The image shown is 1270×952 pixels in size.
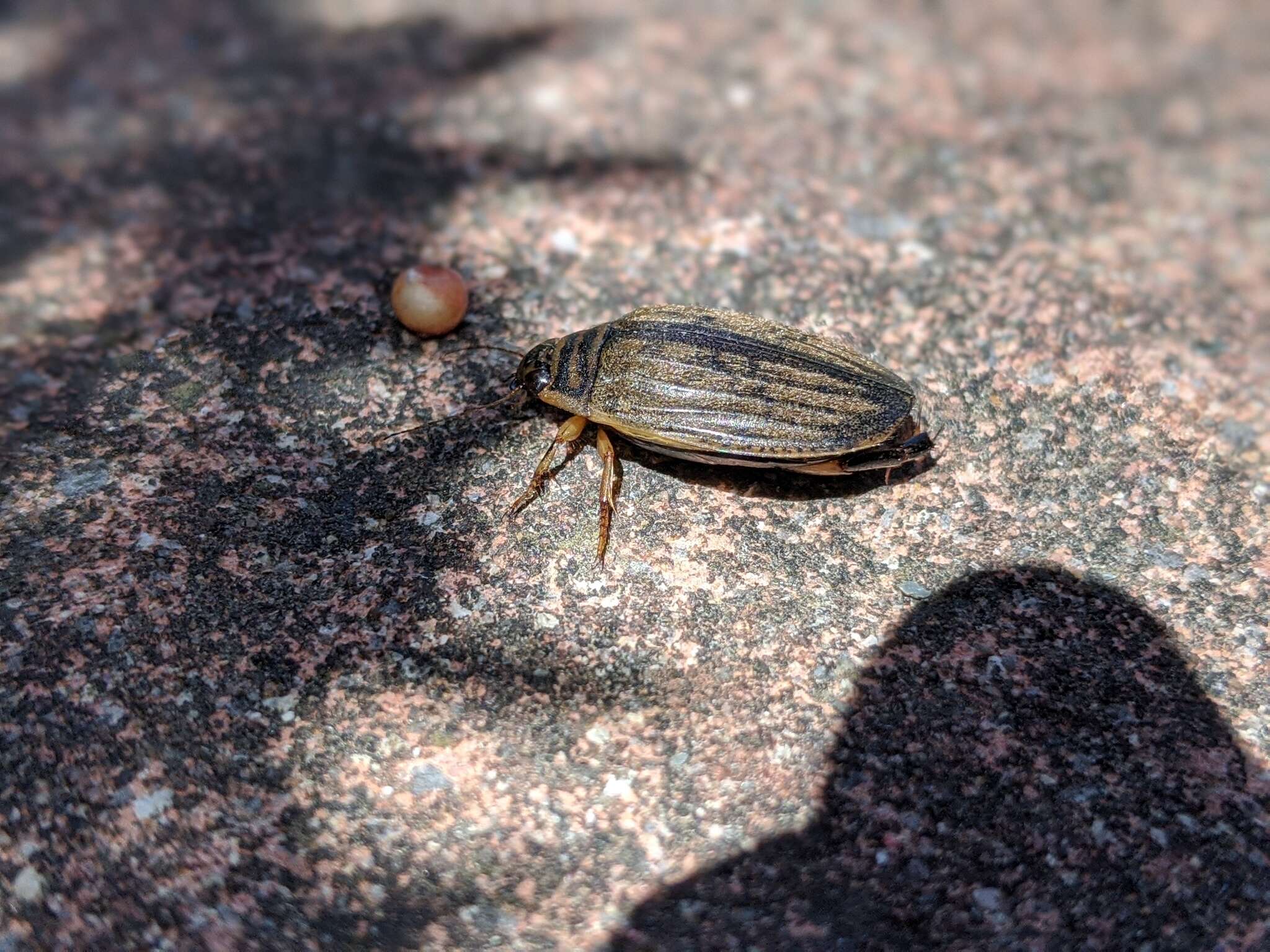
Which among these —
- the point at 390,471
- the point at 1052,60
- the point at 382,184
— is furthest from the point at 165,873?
the point at 1052,60


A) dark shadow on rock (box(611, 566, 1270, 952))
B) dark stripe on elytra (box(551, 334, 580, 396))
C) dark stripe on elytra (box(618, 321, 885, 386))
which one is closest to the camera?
dark shadow on rock (box(611, 566, 1270, 952))

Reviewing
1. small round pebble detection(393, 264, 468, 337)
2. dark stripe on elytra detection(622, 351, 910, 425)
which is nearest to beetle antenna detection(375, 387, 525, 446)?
small round pebble detection(393, 264, 468, 337)

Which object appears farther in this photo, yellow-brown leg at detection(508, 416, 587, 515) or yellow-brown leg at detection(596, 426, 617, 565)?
yellow-brown leg at detection(508, 416, 587, 515)

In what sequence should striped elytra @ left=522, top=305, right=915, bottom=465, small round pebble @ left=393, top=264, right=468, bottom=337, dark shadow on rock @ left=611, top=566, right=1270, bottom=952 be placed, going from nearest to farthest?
dark shadow on rock @ left=611, top=566, right=1270, bottom=952, striped elytra @ left=522, top=305, right=915, bottom=465, small round pebble @ left=393, top=264, right=468, bottom=337

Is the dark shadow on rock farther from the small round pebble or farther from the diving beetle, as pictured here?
the small round pebble

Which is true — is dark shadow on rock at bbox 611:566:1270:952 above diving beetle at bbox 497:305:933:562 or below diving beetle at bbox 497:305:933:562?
below

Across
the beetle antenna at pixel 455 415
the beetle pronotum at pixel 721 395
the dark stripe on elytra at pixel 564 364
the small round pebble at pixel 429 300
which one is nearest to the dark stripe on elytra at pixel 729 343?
the beetle pronotum at pixel 721 395

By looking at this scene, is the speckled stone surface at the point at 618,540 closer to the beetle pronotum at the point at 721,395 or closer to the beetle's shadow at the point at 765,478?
the beetle's shadow at the point at 765,478

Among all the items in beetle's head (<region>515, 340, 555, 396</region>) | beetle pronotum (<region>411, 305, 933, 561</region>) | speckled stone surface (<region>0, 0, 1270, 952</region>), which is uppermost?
beetle pronotum (<region>411, 305, 933, 561</region>)

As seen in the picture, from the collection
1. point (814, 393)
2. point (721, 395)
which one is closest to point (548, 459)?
point (721, 395)
